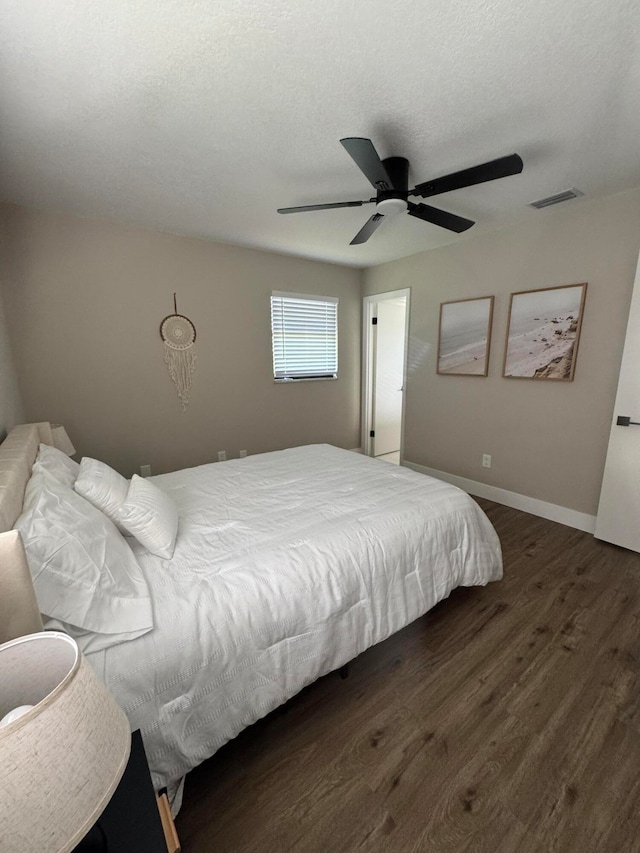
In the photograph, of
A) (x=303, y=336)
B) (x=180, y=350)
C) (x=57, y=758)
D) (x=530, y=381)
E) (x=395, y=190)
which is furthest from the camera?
(x=303, y=336)

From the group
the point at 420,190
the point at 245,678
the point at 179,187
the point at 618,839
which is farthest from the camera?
the point at 179,187

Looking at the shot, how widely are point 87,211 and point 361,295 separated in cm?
288

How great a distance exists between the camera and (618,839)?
3.42ft

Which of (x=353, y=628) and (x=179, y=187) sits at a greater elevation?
(x=179, y=187)

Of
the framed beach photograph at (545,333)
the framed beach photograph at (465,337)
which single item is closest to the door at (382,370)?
the framed beach photograph at (465,337)

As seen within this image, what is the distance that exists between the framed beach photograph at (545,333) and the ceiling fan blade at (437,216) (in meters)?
1.08

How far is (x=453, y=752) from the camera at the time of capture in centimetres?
126

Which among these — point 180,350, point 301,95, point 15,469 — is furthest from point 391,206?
point 180,350

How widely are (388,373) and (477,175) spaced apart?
10.1 feet

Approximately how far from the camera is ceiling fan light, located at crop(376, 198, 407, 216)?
179 cm

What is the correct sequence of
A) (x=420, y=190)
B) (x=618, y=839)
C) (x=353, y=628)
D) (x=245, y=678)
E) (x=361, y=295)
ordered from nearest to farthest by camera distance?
(x=618, y=839)
(x=245, y=678)
(x=353, y=628)
(x=420, y=190)
(x=361, y=295)

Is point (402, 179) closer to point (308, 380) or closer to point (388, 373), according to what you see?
point (308, 380)

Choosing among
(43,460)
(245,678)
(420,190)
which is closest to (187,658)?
→ (245,678)

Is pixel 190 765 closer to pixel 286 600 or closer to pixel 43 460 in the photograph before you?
pixel 286 600
